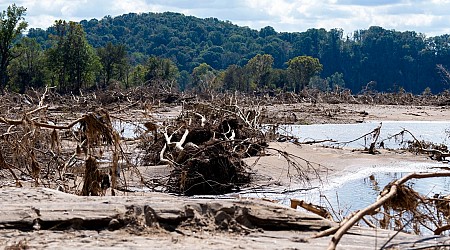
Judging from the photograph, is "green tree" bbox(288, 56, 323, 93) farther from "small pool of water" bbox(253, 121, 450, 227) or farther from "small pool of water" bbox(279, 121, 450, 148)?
"small pool of water" bbox(253, 121, 450, 227)

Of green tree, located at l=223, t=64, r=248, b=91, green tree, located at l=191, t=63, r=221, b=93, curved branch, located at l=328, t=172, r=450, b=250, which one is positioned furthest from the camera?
green tree, located at l=223, t=64, r=248, b=91

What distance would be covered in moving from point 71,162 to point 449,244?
7.29 meters

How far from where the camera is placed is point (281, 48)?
143 m

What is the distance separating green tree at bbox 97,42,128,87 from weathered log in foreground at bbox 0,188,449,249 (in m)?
56.5

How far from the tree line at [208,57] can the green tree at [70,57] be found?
7 cm

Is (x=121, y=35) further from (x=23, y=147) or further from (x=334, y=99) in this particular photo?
(x=23, y=147)

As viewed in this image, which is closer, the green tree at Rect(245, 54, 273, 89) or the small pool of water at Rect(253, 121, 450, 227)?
the small pool of water at Rect(253, 121, 450, 227)

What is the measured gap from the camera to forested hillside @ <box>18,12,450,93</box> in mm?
115750

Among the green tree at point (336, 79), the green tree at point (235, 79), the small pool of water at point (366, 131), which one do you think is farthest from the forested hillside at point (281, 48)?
the small pool of water at point (366, 131)

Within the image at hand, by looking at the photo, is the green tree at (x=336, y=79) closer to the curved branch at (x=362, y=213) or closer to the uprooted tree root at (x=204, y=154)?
the uprooted tree root at (x=204, y=154)

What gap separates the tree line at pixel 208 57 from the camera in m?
53.1

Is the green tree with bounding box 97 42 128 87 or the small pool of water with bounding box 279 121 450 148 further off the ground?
the green tree with bounding box 97 42 128 87

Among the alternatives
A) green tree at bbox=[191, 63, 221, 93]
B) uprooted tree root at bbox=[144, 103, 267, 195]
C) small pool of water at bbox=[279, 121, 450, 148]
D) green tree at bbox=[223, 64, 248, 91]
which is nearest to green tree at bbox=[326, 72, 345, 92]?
green tree at bbox=[191, 63, 221, 93]

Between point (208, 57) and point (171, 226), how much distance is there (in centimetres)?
13661
